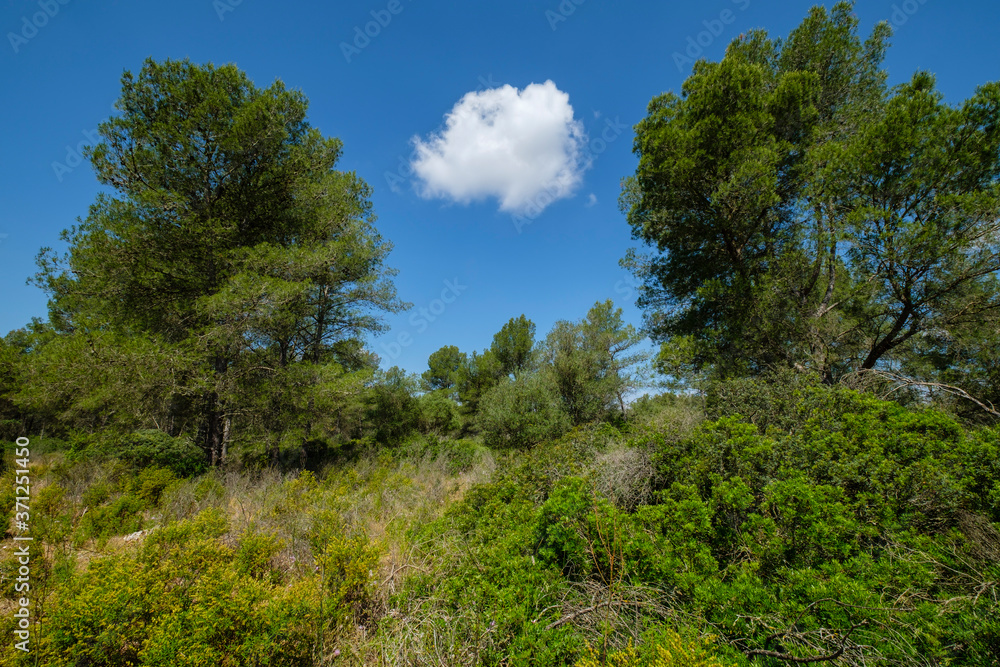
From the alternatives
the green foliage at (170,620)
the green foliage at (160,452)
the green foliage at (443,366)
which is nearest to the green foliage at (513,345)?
the green foliage at (443,366)

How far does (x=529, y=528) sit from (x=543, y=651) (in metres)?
1.68

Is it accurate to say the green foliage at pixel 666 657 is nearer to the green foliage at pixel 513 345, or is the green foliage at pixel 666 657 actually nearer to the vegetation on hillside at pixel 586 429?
the vegetation on hillside at pixel 586 429

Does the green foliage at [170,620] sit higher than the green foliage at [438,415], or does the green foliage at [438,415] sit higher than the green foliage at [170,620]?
the green foliage at [438,415]

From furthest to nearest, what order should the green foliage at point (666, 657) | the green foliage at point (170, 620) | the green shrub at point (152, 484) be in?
1. the green shrub at point (152, 484)
2. the green foliage at point (170, 620)
3. the green foliage at point (666, 657)

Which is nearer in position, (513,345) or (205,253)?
(205,253)

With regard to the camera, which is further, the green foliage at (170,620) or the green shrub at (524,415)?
the green shrub at (524,415)

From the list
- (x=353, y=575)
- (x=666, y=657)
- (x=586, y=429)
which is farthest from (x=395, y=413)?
(x=666, y=657)

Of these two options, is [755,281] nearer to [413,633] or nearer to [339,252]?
[413,633]

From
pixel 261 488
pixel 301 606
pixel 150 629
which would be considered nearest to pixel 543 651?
pixel 301 606

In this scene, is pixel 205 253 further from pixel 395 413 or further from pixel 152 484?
pixel 395 413

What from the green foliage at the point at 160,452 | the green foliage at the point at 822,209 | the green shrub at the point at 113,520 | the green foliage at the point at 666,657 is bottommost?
the green foliage at the point at 666,657

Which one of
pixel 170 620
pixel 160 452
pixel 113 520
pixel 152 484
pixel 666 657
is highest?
pixel 160 452

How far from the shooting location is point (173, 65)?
25.6 feet

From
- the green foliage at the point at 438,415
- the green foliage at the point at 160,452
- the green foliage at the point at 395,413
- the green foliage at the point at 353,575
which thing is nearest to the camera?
the green foliage at the point at 353,575
